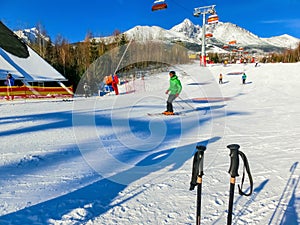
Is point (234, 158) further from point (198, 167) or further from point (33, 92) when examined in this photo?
point (33, 92)

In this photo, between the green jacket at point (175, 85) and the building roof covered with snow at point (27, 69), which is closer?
the green jacket at point (175, 85)

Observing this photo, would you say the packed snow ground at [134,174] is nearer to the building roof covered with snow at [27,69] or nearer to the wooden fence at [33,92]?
the wooden fence at [33,92]

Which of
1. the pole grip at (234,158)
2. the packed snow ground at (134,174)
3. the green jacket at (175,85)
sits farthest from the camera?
the green jacket at (175,85)

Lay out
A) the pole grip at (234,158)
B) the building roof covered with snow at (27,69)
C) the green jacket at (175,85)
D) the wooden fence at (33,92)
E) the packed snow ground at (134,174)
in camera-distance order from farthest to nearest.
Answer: the building roof covered with snow at (27,69) → the wooden fence at (33,92) → the green jacket at (175,85) → the packed snow ground at (134,174) → the pole grip at (234,158)

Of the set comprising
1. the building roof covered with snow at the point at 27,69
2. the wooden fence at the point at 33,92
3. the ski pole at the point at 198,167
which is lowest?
the ski pole at the point at 198,167

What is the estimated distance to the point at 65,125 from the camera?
7.29 m

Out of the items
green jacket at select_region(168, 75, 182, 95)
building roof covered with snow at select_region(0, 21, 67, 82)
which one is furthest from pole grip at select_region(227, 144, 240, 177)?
building roof covered with snow at select_region(0, 21, 67, 82)

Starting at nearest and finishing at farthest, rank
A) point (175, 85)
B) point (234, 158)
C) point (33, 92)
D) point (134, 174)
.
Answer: point (234, 158) < point (134, 174) < point (175, 85) < point (33, 92)

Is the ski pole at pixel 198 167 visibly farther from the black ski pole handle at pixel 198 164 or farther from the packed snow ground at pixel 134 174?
the packed snow ground at pixel 134 174

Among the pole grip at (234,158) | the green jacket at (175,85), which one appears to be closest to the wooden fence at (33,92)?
the green jacket at (175,85)

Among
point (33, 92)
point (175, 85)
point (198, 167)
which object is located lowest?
point (198, 167)

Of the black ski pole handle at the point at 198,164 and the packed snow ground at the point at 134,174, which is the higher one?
the black ski pole handle at the point at 198,164

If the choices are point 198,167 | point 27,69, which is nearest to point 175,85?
point 198,167

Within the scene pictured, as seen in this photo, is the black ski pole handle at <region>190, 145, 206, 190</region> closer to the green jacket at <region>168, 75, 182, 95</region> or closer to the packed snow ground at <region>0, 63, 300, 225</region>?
the packed snow ground at <region>0, 63, 300, 225</region>
